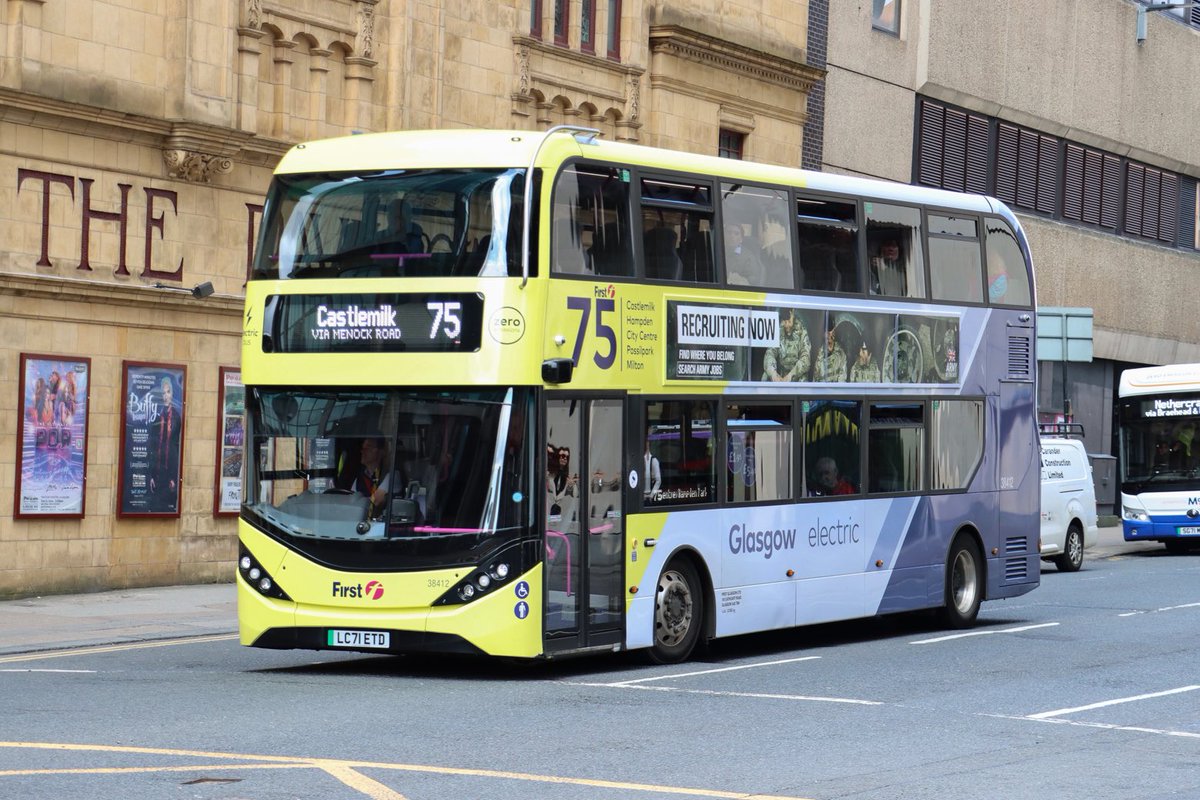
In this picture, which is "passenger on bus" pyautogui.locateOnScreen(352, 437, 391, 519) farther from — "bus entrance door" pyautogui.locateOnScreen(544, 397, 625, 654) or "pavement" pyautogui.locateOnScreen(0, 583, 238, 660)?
"pavement" pyautogui.locateOnScreen(0, 583, 238, 660)

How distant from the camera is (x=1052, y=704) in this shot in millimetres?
13359

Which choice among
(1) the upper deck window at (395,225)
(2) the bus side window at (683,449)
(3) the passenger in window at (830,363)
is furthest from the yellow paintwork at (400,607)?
(3) the passenger in window at (830,363)

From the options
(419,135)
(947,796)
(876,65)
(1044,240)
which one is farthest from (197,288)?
(1044,240)

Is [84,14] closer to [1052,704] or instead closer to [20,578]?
[20,578]

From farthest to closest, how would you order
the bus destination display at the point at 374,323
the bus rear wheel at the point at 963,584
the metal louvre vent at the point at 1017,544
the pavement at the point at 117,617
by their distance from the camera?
the metal louvre vent at the point at 1017,544
the bus rear wheel at the point at 963,584
the pavement at the point at 117,617
the bus destination display at the point at 374,323

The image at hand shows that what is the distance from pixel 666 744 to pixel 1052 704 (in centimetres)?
Result: 371

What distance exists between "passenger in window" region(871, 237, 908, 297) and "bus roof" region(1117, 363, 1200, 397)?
694 inches

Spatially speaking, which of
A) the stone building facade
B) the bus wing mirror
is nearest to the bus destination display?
the bus wing mirror

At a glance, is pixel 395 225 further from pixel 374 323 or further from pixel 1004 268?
pixel 1004 268

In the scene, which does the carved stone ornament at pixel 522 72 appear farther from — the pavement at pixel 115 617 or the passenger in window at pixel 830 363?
the passenger in window at pixel 830 363

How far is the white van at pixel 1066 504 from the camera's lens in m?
29.1

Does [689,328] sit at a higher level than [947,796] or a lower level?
higher

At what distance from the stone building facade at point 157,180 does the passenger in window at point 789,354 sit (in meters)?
8.91

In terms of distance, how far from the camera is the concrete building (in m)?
37.4
